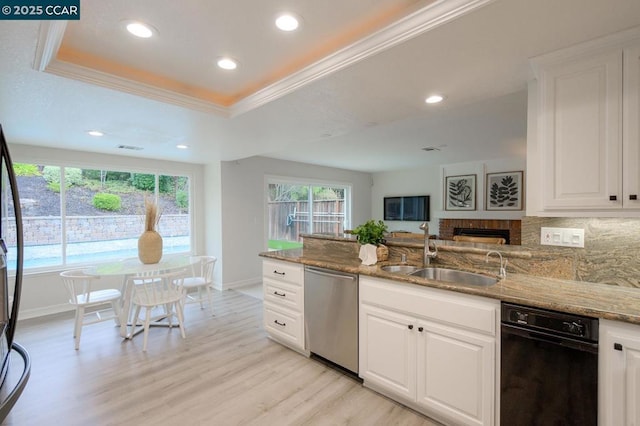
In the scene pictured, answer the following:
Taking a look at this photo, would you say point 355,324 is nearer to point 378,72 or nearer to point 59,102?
point 378,72

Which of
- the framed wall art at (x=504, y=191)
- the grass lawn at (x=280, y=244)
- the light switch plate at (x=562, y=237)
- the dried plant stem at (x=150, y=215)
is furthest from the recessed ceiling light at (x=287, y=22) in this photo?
the framed wall art at (x=504, y=191)

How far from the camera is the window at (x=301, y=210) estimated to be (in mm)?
6090

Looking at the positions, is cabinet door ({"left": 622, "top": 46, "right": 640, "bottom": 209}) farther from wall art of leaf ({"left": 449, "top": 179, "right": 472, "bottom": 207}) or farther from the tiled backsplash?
wall art of leaf ({"left": 449, "top": 179, "right": 472, "bottom": 207})

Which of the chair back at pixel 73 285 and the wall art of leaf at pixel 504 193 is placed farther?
the wall art of leaf at pixel 504 193

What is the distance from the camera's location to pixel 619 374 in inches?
53.4

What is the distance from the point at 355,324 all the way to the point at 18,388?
1.91 metres

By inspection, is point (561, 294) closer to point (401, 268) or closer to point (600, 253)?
point (600, 253)

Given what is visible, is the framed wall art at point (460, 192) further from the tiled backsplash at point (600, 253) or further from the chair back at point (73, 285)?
the chair back at point (73, 285)

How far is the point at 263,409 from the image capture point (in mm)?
2111

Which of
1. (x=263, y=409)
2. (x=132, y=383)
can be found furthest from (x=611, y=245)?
(x=132, y=383)

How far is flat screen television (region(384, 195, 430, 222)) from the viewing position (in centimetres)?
725

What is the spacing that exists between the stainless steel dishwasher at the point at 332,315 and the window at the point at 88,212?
11.5ft

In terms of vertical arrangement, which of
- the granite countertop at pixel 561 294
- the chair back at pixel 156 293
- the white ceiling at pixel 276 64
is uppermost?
the white ceiling at pixel 276 64

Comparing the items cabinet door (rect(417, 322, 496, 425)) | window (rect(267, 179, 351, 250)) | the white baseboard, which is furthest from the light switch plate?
the white baseboard
